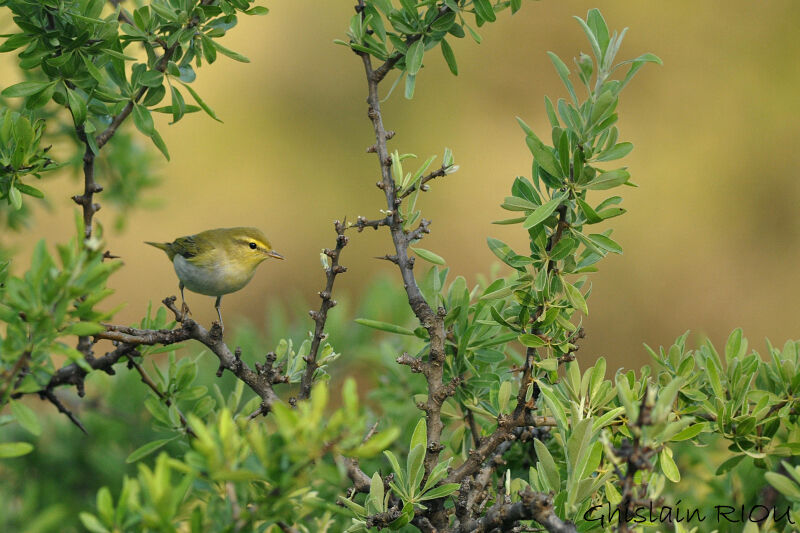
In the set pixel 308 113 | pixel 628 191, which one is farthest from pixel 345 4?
Answer: pixel 628 191

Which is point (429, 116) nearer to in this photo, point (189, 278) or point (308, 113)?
point (308, 113)

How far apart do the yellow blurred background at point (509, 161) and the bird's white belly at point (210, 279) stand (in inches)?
→ 97.5

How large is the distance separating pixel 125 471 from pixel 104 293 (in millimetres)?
1209

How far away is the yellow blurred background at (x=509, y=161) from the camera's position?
5.38m

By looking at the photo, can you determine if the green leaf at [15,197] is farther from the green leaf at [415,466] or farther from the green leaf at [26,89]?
the green leaf at [415,466]

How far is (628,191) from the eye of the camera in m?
5.89

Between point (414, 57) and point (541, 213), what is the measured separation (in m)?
0.36

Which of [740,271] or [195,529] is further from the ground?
[195,529]

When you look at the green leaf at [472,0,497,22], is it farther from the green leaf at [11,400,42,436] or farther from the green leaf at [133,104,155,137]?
the green leaf at [11,400,42,436]

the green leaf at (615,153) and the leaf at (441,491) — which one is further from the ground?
the green leaf at (615,153)

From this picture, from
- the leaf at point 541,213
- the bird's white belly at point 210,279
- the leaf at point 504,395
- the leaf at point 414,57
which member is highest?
the leaf at point 414,57

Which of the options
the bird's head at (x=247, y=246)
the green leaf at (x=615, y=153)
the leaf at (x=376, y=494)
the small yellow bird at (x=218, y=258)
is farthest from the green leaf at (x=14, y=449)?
the bird's head at (x=247, y=246)

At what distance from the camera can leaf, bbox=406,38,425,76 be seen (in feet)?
3.91

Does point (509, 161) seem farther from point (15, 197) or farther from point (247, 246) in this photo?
point (15, 197)
